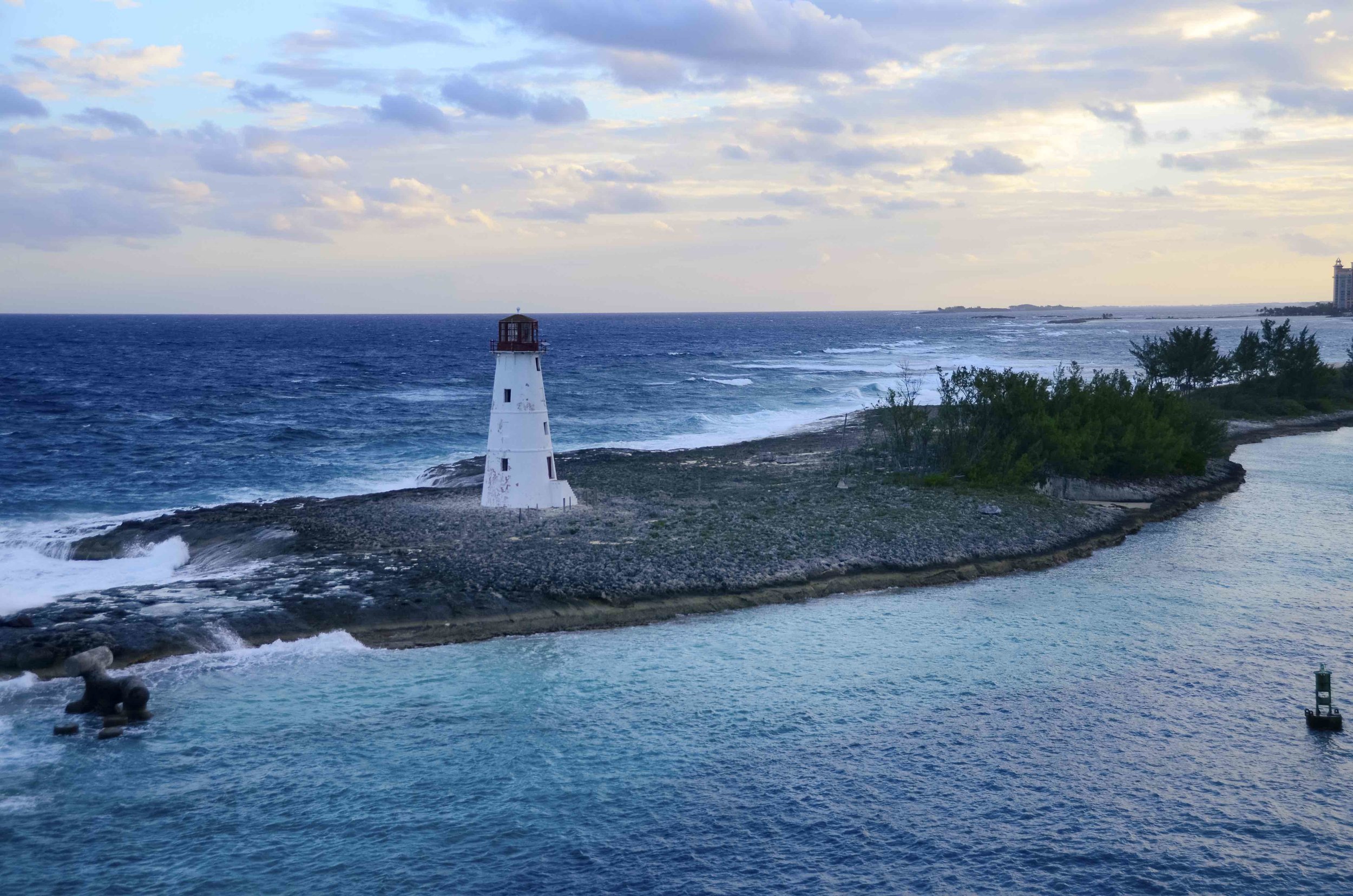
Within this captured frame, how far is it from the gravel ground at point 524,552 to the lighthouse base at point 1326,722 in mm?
13474

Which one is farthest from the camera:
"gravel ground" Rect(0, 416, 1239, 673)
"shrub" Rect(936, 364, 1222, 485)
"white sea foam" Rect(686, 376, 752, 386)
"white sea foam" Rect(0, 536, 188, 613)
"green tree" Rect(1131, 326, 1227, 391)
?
"white sea foam" Rect(686, 376, 752, 386)

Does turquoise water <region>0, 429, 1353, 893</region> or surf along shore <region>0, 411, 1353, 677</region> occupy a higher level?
surf along shore <region>0, 411, 1353, 677</region>

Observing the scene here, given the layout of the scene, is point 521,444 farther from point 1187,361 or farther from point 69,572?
point 1187,361

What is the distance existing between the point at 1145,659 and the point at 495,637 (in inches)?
657

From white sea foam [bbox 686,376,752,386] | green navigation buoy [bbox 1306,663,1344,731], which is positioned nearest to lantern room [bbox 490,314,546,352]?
green navigation buoy [bbox 1306,663,1344,731]

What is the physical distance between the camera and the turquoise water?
1677 centimetres

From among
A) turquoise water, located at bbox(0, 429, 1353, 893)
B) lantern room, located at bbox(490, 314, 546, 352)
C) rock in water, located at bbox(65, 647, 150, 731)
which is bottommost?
turquoise water, located at bbox(0, 429, 1353, 893)

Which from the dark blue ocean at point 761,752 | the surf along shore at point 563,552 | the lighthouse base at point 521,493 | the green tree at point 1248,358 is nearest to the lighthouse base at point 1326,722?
the dark blue ocean at point 761,752

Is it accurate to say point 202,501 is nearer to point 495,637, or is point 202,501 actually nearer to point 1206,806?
point 495,637

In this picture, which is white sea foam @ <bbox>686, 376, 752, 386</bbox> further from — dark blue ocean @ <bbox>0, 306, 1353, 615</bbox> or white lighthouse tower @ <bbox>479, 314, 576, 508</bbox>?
white lighthouse tower @ <bbox>479, 314, 576, 508</bbox>

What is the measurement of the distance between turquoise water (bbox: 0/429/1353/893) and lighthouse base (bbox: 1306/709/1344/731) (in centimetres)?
37

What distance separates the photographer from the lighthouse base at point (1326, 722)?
21547 mm

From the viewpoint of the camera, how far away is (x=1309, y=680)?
2456cm

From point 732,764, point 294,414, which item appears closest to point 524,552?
point 732,764
